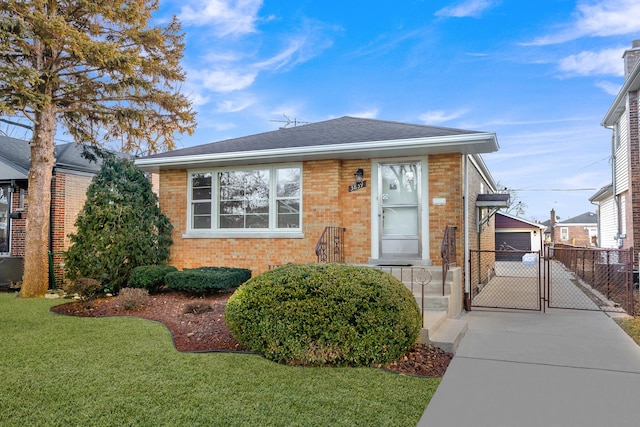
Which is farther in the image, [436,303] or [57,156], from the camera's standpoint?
[57,156]

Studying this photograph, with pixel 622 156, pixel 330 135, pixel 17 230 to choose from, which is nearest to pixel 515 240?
pixel 622 156

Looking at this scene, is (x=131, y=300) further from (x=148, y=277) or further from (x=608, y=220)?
(x=608, y=220)

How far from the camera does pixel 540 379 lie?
417cm

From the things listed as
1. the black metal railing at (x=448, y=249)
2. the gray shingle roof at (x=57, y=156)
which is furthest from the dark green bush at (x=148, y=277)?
the black metal railing at (x=448, y=249)

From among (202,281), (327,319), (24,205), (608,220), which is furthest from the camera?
(608,220)

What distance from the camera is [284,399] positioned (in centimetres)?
352

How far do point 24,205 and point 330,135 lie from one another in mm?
8816

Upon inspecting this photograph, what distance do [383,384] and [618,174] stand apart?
13534mm

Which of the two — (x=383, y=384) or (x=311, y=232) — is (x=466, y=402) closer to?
(x=383, y=384)

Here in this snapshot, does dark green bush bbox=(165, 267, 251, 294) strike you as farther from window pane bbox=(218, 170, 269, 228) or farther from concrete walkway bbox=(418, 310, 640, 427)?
concrete walkway bbox=(418, 310, 640, 427)

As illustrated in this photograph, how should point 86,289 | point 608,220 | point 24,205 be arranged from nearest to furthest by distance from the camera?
point 86,289, point 24,205, point 608,220

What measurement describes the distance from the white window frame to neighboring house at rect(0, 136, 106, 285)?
11.8 feet

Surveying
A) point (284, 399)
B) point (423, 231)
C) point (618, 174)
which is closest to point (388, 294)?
point (284, 399)

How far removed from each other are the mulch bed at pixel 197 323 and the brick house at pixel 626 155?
9334 mm
